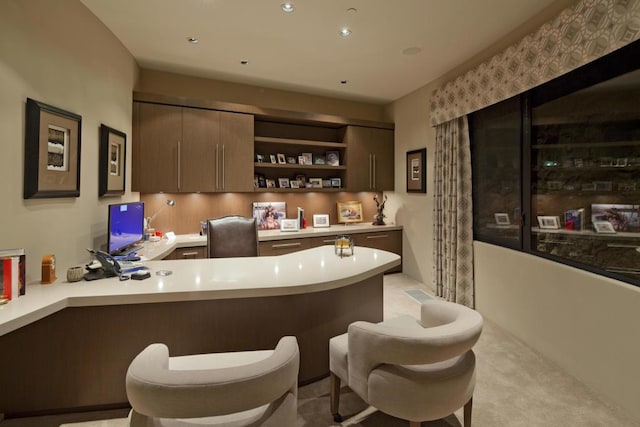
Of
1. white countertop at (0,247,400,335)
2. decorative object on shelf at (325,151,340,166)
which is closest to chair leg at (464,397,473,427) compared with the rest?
white countertop at (0,247,400,335)

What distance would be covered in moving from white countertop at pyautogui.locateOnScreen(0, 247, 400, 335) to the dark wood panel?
0.15 metres

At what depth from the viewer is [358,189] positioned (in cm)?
501

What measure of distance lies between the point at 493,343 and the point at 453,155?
210cm

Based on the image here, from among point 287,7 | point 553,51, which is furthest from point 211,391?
point 553,51

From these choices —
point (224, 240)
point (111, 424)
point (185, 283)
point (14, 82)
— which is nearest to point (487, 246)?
point (224, 240)

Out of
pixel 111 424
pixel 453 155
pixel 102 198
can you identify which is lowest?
pixel 111 424

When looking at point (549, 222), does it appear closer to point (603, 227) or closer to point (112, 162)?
point (603, 227)

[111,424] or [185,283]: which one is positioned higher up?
[185,283]

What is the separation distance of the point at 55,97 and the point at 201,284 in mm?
1717

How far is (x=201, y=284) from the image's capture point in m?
1.80

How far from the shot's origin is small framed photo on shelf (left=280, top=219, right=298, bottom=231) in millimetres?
4426

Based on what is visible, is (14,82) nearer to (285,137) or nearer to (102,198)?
(102,198)

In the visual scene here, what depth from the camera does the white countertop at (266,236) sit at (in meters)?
3.02

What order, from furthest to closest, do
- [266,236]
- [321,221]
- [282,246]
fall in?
[321,221] < [282,246] < [266,236]
